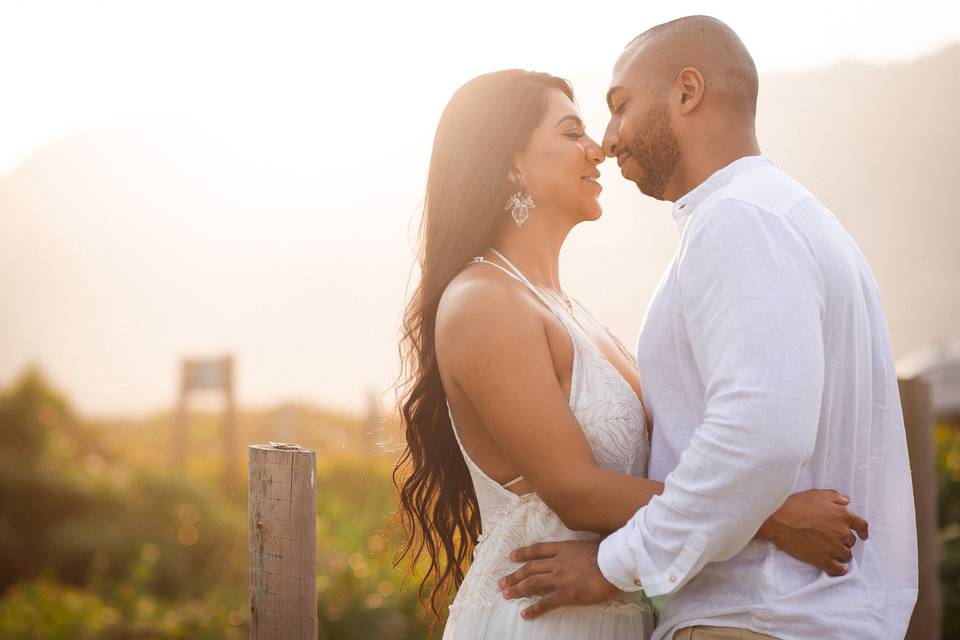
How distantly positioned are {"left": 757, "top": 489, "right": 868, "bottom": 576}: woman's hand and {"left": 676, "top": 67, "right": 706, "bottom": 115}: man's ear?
0.97 metres

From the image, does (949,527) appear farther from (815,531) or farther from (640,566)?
(640,566)

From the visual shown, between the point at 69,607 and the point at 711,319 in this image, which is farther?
the point at 69,607

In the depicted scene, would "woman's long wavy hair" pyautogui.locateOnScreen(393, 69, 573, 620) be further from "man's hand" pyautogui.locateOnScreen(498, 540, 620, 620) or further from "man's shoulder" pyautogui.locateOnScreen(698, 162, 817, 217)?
"man's shoulder" pyautogui.locateOnScreen(698, 162, 817, 217)

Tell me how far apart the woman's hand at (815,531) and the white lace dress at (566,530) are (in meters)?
0.62

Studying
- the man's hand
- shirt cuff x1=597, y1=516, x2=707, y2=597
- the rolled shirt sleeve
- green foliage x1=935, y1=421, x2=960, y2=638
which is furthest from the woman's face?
green foliage x1=935, y1=421, x2=960, y2=638

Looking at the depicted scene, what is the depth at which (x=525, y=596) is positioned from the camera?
2506 millimetres

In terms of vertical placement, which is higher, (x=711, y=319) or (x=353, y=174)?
(x=353, y=174)

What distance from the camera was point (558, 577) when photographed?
2408mm

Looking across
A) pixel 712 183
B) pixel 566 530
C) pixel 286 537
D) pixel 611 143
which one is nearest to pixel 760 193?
pixel 712 183

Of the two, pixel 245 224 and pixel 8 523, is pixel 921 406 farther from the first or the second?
pixel 245 224

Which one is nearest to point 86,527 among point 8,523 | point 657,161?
point 8,523

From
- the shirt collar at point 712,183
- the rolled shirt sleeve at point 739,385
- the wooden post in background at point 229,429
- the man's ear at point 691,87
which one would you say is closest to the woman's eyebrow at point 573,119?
the man's ear at point 691,87

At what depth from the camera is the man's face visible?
7.89 feet

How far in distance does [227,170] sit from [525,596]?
6306cm
